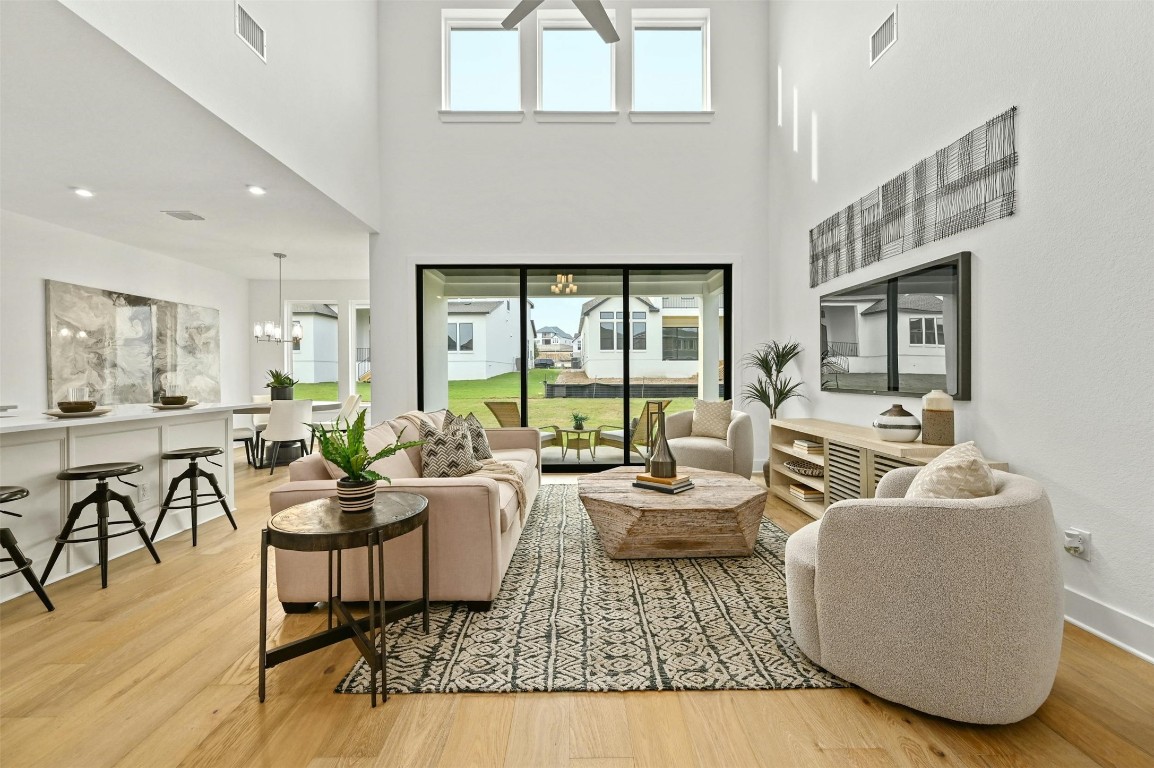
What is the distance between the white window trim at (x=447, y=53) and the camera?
5.90 meters

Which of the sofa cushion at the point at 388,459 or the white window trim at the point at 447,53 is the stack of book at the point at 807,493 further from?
the white window trim at the point at 447,53

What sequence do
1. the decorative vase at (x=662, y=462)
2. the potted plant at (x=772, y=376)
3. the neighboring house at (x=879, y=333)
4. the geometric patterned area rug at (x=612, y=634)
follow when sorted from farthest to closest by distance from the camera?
the potted plant at (x=772, y=376) → the decorative vase at (x=662, y=462) → the neighboring house at (x=879, y=333) → the geometric patterned area rug at (x=612, y=634)

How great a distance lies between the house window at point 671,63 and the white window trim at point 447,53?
4.52 ft

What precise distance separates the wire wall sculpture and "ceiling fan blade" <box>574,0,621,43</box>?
2274 mm

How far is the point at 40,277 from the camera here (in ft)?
16.7

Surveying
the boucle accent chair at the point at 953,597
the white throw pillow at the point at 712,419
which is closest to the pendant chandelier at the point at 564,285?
the white throw pillow at the point at 712,419

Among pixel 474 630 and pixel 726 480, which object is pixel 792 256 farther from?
pixel 474 630

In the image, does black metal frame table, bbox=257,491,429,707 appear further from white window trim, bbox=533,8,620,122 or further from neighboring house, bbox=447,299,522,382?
white window trim, bbox=533,8,620,122

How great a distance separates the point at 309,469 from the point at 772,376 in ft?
14.7

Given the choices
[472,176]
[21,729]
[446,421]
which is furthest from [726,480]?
[472,176]

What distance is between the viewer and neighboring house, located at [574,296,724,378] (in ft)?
20.2

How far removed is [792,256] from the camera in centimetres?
542

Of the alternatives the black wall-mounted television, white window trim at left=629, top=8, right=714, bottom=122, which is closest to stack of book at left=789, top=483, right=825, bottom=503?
the black wall-mounted television

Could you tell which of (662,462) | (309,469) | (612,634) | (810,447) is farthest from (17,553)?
(810,447)
